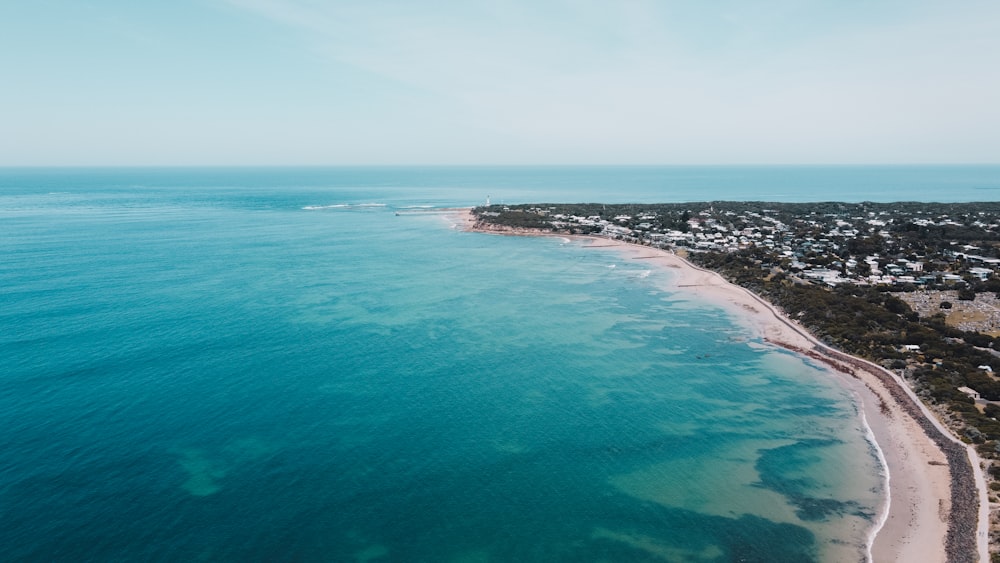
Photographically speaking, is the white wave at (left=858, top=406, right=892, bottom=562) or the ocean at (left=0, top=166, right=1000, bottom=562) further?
the ocean at (left=0, top=166, right=1000, bottom=562)

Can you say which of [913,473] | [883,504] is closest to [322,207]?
[913,473]

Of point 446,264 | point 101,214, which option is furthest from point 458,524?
point 101,214

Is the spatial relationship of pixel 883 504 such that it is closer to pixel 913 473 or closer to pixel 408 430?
pixel 913 473

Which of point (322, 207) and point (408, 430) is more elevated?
point (322, 207)

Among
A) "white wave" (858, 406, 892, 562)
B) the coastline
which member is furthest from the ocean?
the coastline

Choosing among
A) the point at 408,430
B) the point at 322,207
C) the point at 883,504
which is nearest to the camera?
the point at 883,504

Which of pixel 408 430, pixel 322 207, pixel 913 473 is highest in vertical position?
pixel 322 207

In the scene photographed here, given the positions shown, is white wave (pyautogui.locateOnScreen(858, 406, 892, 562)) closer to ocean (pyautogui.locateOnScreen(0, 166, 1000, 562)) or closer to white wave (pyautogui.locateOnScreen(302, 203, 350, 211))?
ocean (pyautogui.locateOnScreen(0, 166, 1000, 562))

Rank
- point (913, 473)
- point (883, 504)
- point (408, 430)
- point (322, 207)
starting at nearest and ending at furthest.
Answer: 1. point (883, 504)
2. point (913, 473)
3. point (408, 430)
4. point (322, 207)
